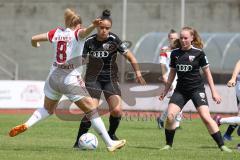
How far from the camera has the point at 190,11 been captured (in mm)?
39375

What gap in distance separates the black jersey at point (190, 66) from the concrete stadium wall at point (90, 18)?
86.5 ft

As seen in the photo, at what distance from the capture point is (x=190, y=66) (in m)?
12.7

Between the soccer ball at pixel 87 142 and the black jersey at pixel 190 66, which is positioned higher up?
the black jersey at pixel 190 66

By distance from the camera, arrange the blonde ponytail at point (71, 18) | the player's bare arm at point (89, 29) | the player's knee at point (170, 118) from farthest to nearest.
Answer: the player's knee at point (170, 118) < the blonde ponytail at point (71, 18) < the player's bare arm at point (89, 29)

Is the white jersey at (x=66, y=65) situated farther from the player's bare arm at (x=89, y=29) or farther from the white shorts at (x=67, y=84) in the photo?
the player's bare arm at (x=89, y=29)

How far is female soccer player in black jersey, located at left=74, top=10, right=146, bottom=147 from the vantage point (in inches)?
516

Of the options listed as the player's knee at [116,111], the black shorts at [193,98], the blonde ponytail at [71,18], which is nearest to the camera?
the blonde ponytail at [71,18]

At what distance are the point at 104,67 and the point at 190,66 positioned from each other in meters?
1.65

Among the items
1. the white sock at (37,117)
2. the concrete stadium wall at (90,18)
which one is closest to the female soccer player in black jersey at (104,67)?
the white sock at (37,117)

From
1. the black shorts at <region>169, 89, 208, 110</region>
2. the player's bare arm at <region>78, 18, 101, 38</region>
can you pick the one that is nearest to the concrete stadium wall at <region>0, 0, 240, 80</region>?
the black shorts at <region>169, 89, 208, 110</region>

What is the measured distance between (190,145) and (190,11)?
84.7 ft

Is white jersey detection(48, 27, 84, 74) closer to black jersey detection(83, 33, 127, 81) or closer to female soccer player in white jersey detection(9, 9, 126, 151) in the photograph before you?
female soccer player in white jersey detection(9, 9, 126, 151)

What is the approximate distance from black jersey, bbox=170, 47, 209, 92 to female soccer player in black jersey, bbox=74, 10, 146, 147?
28.8 inches

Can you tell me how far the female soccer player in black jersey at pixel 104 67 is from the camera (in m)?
13.1
